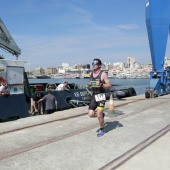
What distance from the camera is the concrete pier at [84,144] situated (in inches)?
189

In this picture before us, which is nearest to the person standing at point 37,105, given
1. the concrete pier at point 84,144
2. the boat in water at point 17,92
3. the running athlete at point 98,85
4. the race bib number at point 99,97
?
the boat in water at point 17,92

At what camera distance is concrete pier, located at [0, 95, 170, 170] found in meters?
4.80

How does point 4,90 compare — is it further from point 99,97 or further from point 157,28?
point 157,28

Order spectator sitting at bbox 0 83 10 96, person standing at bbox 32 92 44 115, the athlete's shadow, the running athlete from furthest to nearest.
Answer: person standing at bbox 32 92 44 115 → spectator sitting at bbox 0 83 10 96 → the athlete's shadow → the running athlete

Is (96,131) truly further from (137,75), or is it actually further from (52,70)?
(137,75)

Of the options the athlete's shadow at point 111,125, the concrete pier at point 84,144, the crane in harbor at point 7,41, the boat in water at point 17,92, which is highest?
the crane in harbor at point 7,41

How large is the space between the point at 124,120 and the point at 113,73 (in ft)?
432

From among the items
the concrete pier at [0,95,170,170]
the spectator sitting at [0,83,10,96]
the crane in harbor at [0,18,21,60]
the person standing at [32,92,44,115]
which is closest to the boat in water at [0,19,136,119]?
the crane in harbor at [0,18,21,60]

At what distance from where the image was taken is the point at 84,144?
6.00m

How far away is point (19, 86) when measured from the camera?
1262 cm

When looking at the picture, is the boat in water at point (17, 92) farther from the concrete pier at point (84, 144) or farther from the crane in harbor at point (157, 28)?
the crane in harbor at point (157, 28)

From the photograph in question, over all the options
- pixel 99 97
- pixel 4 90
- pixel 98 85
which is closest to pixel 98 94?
pixel 99 97

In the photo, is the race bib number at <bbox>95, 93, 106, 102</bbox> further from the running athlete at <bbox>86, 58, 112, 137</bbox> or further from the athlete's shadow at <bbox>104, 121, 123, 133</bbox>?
the athlete's shadow at <bbox>104, 121, 123, 133</bbox>

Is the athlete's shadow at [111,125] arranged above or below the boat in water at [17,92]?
below
